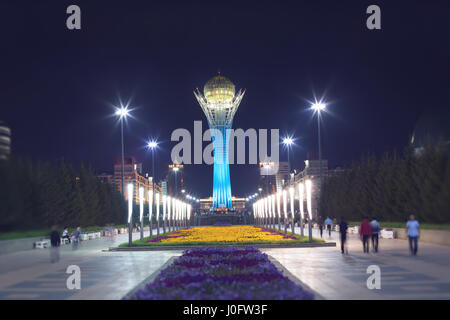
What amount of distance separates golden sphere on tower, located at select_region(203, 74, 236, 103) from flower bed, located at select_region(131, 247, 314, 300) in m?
91.6

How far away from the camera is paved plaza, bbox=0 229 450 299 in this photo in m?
12.2

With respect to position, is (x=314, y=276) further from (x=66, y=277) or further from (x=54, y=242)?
(x=54, y=242)

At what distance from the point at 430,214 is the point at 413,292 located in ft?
73.1

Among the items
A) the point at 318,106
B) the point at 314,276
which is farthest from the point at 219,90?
the point at 314,276

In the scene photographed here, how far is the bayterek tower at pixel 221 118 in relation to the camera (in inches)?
3935

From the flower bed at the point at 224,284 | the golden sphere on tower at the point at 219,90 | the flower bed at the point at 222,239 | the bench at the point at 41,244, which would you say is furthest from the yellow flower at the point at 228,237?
the golden sphere on tower at the point at 219,90

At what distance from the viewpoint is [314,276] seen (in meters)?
15.3

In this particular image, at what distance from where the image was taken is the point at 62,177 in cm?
4731

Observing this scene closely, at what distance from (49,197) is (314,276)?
30.6m

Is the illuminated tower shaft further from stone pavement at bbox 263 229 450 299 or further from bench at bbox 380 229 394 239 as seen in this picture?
stone pavement at bbox 263 229 450 299

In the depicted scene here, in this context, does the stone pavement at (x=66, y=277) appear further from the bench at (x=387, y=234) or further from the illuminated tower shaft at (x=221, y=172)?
the illuminated tower shaft at (x=221, y=172)

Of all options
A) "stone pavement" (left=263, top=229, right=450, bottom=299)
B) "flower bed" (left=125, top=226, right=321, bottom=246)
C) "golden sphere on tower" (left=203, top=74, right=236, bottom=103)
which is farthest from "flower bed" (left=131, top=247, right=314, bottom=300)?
"golden sphere on tower" (left=203, top=74, right=236, bottom=103)
